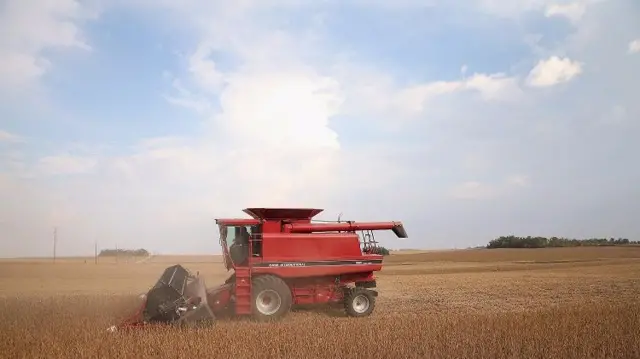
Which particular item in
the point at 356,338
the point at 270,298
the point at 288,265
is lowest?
the point at 356,338

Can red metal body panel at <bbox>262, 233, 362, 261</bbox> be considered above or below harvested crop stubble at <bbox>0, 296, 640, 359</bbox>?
above

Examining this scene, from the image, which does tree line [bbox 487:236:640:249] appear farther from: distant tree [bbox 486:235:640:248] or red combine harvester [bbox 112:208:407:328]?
red combine harvester [bbox 112:208:407:328]

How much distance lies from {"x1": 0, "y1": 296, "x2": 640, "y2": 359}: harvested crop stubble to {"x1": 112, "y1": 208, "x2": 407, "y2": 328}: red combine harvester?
1429 mm

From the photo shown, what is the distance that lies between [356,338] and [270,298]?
425 centimetres

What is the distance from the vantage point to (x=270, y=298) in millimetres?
12398

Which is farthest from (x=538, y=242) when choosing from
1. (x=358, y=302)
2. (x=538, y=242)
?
(x=358, y=302)

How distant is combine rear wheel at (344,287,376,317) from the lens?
512 inches

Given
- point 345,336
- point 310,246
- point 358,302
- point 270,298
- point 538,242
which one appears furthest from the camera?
point 538,242

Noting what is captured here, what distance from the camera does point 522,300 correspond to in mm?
14797

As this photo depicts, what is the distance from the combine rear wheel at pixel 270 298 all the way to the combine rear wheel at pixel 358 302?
5.06ft

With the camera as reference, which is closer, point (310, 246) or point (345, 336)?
point (345, 336)

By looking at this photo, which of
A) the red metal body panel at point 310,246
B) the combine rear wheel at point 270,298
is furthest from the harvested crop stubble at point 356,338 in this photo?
the red metal body panel at point 310,246

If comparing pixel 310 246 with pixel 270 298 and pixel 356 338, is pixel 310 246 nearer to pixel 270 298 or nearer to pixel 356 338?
pixel 270 298

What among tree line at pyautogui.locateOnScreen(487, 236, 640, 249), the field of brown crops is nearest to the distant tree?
tree line at pyautogui.locateOnScreen(487, 236, 640, 249)
